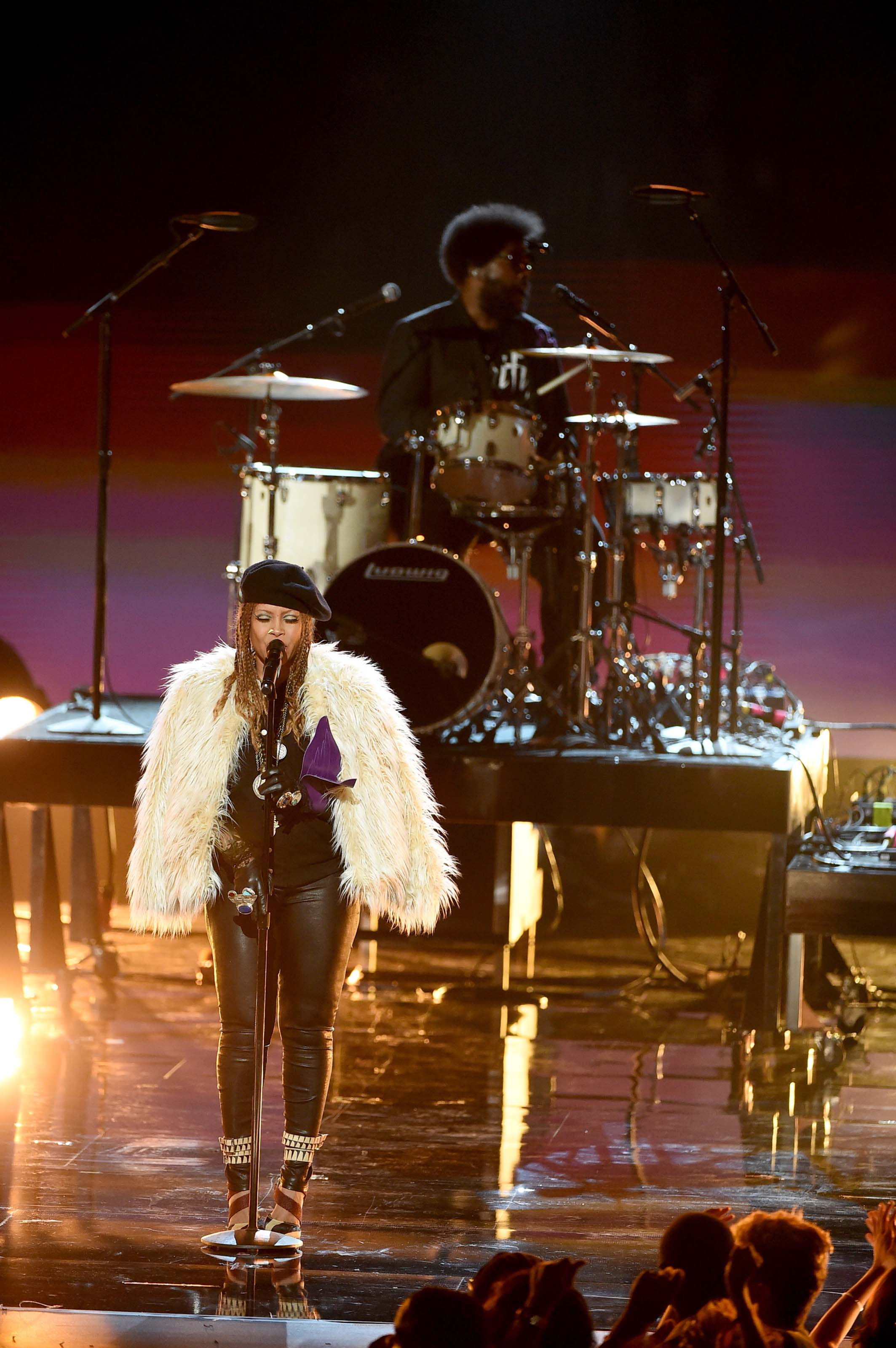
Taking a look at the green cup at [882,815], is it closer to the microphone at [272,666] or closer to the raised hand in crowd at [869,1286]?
the microphone at [272,666]

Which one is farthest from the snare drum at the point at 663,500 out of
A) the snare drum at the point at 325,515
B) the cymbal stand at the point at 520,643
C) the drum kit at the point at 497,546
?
the snare drum at the point at 325,515

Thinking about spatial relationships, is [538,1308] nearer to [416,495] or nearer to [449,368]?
[416,495]

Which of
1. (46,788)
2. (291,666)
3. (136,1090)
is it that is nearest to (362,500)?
(46,788)

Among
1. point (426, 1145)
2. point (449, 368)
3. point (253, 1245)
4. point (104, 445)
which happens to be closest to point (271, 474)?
point (104, 445)

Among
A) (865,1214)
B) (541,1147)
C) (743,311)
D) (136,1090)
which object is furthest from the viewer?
(743,311)

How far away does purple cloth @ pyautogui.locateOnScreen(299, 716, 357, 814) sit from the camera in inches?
151

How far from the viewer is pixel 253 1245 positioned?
3.81 meters

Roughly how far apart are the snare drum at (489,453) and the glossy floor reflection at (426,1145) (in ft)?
6.87

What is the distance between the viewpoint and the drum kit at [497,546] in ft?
21.4

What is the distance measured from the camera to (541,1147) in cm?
490

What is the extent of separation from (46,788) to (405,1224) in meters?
3.03

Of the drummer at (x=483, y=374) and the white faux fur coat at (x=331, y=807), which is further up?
the drummer at (x=483, y=374)

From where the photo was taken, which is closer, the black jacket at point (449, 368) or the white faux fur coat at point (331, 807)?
the white faux fur coat at point (331, 807)

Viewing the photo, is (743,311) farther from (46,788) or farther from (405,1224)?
(405,1224)
